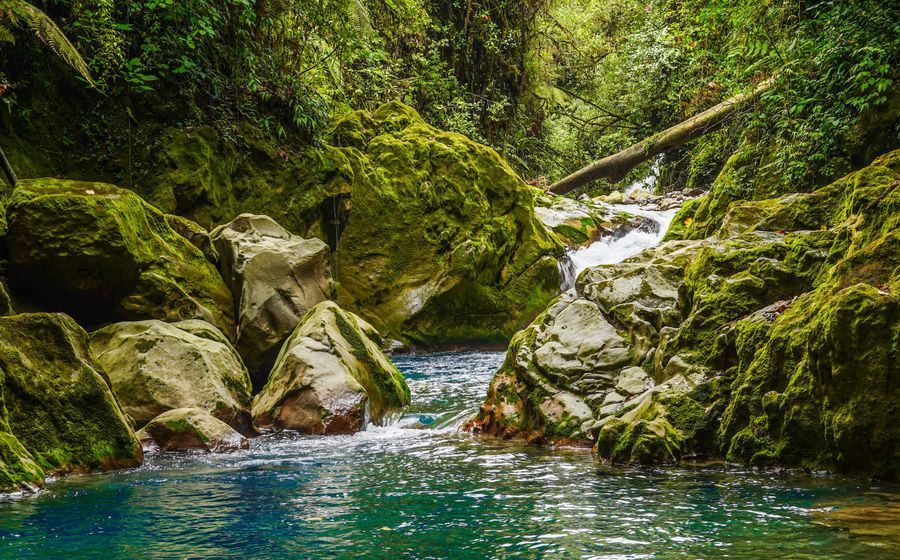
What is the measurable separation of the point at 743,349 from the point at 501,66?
17564 millimetres

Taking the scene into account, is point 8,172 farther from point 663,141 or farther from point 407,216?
point 663,141

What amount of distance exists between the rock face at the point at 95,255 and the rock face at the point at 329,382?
1579 mm

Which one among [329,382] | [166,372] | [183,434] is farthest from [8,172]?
[329,382]

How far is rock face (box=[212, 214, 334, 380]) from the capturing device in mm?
9727

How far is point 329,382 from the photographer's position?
7785mm

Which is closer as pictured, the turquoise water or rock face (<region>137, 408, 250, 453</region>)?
the turquoise water

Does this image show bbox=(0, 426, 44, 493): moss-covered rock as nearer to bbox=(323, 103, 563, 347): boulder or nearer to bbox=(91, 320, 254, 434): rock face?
bbox=(91, 320, 254, 434): rock face

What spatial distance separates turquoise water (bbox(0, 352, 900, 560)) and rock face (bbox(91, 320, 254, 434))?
2.99 feet

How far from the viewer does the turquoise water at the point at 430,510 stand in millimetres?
3664

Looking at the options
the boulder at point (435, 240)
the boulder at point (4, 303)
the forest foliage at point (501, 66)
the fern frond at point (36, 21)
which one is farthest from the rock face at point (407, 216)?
the boulder at point (4, 303)

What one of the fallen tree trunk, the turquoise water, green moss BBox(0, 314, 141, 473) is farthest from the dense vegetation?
the turquoise water

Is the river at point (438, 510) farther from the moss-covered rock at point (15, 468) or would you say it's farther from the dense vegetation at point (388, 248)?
the dense vegetation at point (388, 248)

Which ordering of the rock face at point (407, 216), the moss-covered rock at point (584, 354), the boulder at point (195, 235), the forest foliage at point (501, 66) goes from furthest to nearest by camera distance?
the rock face at point (407, 216)
the boulder at point (195, 235)
the forest foliage at point (501, 66)
the moss-covered rock at point (584, 354)

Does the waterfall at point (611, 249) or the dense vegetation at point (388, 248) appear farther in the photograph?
the waterfall at point (611, 249)
